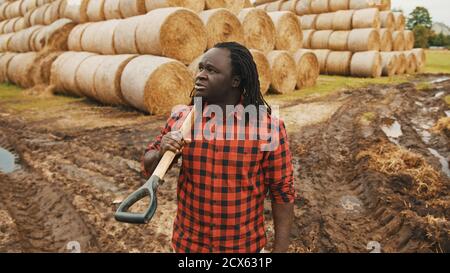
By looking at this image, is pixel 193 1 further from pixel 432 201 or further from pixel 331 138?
pixel 432 201

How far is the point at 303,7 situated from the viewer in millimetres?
20047

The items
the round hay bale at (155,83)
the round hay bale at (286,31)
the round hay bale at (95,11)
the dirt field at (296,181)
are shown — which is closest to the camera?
the dirt field at (296,181)

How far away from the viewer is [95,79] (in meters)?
9.54

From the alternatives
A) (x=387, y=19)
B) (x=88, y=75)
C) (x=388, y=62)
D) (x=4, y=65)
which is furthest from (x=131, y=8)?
(x=387, y=19)

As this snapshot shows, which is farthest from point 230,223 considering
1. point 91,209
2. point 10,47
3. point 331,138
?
point 10,47

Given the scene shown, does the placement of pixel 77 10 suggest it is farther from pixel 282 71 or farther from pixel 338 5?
pixel 338 5

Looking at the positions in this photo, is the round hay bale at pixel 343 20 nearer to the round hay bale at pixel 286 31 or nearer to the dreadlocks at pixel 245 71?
the round hay bale at pixel 286 31

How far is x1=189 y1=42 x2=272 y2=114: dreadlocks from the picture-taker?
1.95 metres

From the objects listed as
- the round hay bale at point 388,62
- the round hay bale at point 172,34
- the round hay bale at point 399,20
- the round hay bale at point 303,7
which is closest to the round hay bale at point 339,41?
the round hay bale at point 388,62

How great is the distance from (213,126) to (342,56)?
55.3 feet

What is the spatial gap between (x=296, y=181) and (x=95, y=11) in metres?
8.96

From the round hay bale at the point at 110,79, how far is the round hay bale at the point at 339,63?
36.5 ft

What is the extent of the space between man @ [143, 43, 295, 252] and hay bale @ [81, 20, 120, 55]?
892cm

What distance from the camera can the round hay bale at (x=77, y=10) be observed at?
39.4 ft
